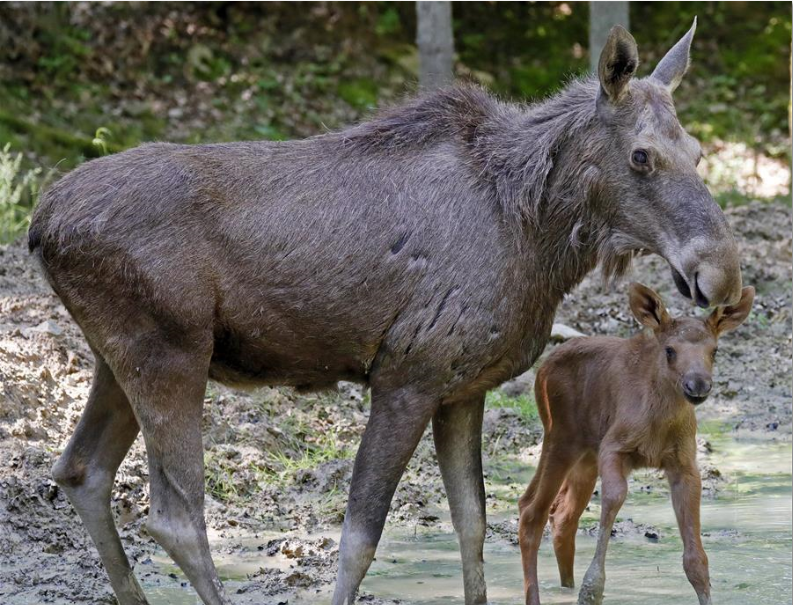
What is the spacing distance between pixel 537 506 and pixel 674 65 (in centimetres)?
236

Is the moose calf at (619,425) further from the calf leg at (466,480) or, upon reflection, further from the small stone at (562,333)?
the small stone at (562,333)

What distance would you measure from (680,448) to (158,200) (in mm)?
2844

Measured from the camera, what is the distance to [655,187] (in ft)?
18.1

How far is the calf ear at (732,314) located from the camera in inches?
233

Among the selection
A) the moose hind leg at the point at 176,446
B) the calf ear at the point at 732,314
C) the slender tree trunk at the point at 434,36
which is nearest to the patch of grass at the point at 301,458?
the moose hind leg at the point at 176,446

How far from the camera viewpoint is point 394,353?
218 inches

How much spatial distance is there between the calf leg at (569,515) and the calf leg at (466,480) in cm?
56

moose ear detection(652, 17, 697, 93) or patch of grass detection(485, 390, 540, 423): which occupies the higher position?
moose ear detection(652, 17, 697, 93)

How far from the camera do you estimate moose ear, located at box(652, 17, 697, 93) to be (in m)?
6.00

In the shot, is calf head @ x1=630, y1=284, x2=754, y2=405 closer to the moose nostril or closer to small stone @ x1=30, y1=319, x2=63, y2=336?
the moose nostril

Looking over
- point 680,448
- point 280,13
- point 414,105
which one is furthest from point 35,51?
point 680,448

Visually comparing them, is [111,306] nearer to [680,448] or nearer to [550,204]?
[550,204]

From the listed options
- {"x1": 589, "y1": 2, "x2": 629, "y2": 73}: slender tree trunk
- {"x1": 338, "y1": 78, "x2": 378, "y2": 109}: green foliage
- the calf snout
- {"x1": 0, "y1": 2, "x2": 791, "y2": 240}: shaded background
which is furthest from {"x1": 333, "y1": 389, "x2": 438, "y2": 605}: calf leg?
{"x1": 338, "y1": 78, "x2": 378, "y2": 109}: green foliage

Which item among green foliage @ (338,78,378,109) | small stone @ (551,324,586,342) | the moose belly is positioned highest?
green foliage @ (338,78,378,109)
